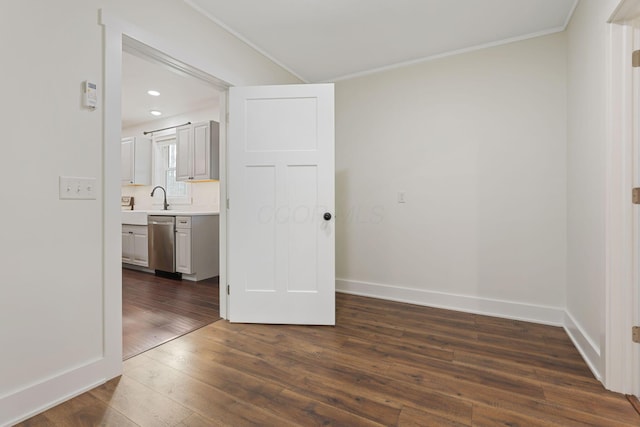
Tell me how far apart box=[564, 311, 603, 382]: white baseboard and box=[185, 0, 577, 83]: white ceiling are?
2320 millimetres

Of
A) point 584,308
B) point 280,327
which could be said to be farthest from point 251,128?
point 584,308

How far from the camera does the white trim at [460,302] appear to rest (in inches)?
96.7

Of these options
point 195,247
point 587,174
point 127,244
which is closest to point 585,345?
point 587,174

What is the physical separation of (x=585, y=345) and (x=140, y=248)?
198 inches

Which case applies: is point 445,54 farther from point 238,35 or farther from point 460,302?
point 460,302

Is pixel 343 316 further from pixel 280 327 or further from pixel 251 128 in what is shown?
pixel 251 128

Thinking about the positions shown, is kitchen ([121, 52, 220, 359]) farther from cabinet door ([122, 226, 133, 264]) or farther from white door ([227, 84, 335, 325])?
white door ([227, 84, 335, 325])

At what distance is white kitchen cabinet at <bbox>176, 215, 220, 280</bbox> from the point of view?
3.79 meters

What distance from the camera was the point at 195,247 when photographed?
3.80m

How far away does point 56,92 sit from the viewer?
1435 mm

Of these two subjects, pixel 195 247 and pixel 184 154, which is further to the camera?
pixel 184 154

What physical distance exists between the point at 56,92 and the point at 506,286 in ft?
11.3

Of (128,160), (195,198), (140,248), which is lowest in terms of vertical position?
(140,248)

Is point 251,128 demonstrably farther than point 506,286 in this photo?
No
